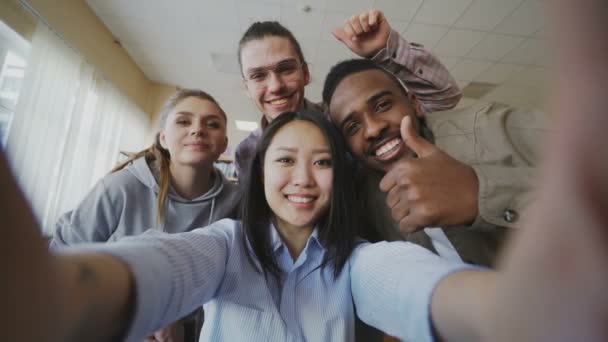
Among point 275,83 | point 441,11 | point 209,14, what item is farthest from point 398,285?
point 209,14

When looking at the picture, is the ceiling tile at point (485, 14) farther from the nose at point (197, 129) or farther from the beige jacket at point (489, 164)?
the nose at point (197, 129)

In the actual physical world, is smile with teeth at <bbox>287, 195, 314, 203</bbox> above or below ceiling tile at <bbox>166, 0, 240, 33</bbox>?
below

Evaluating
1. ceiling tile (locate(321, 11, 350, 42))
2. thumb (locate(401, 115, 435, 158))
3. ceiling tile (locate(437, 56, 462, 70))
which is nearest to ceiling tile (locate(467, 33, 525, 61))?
ceiling tile (locate(437, 56, 462, 70))

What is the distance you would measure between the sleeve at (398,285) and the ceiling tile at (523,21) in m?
2.97

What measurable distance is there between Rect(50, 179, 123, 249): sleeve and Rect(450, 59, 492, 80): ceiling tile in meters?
3.66

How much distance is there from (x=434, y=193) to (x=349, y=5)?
2.32 metres

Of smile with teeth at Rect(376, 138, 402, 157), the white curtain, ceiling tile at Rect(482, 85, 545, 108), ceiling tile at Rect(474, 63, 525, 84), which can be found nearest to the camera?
smile with teeth at Rect(376, 138, 402, 157)

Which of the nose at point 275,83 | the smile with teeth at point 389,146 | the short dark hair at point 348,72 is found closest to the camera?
the smile with teeth at point 389,146

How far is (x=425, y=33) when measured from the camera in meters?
2.71

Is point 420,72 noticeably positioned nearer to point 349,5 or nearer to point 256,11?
point 349,5

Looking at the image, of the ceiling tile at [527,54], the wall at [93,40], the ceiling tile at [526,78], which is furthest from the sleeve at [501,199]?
the ceiling tile at [526,78]

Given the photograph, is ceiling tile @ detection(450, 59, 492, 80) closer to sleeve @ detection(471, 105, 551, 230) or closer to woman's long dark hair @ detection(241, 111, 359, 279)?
sleeve @ detection(471, 105, 551, 230)

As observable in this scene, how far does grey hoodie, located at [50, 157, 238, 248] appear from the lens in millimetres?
1115

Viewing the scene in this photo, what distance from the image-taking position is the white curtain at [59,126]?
2.26 meters
